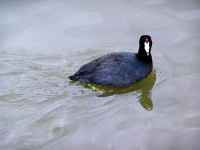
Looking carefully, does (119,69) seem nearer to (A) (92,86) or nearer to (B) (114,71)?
(B) (114,71)

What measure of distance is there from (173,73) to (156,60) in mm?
633

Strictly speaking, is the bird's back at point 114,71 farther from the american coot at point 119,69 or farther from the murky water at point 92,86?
the murky water at point 92,86

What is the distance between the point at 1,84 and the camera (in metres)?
7.77

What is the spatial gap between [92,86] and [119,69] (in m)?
0.52

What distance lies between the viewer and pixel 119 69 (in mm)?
7395

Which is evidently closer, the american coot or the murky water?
the murky water

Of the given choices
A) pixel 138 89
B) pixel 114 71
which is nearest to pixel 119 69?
pixel 114 71

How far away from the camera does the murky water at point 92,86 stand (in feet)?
20.8

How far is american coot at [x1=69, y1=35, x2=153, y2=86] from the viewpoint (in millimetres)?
7324

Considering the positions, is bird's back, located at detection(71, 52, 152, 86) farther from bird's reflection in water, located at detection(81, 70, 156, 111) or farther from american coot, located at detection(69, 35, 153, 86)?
bird's reflection in water, located at detection(81, 70, 156, 111)

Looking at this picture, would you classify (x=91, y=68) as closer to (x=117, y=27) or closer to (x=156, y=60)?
(x=156, y=60)

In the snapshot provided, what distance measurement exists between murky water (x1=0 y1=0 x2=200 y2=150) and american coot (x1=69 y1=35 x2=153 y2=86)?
0.58 ft

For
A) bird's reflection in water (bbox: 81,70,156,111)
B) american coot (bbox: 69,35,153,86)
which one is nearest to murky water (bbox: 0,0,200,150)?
bird's reflection in water (bbox: 81,70,156,111)

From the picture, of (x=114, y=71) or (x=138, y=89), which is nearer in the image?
(x=114, y=71)
